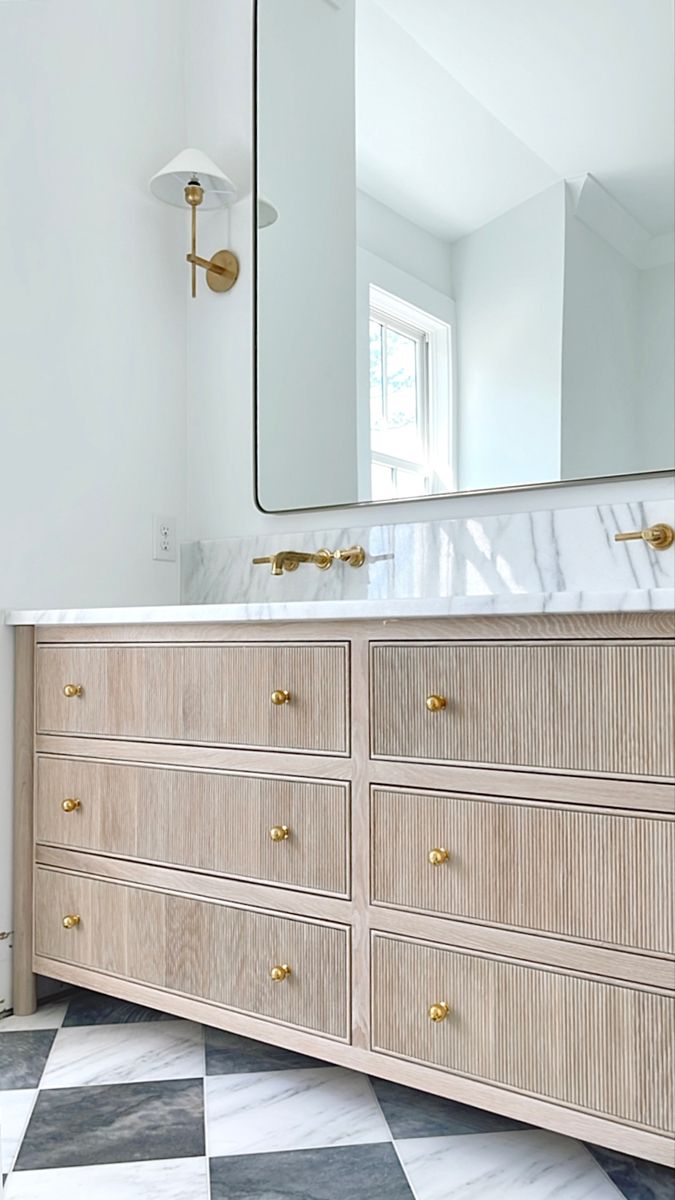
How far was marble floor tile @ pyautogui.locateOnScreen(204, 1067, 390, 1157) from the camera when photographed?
4.83ft

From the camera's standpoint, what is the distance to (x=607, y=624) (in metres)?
1.29

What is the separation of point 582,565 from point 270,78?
1353 mm

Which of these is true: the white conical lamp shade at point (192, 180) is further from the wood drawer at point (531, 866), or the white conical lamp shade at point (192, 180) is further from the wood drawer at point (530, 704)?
the wood drawer at point (531, 866)

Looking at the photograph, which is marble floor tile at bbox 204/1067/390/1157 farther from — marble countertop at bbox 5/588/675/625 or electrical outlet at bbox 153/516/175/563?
electrical outlet at bbox 153/516/175/563

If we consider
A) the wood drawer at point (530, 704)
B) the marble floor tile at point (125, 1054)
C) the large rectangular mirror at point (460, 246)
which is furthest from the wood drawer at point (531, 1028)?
the large rectangular mirror at point (460, 246)

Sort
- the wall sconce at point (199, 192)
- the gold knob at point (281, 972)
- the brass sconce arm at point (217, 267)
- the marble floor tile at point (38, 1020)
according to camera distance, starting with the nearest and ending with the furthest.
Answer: the gold knob at point (281, 972), the marble floor tile at point (38, 1020), the wall sconce at point (199, 192), the brass sconce arm at point (217, 267)

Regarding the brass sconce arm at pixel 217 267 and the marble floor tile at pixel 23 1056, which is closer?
the marble floor tile at pixel 23 1056

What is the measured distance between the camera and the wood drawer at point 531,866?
1249 mm

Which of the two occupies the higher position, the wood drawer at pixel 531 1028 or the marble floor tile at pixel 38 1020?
the wood drawer at pixel 531 1028

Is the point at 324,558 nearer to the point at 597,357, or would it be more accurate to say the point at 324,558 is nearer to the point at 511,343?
the point at 511,343

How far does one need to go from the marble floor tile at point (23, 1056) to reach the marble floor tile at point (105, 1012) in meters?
0.07

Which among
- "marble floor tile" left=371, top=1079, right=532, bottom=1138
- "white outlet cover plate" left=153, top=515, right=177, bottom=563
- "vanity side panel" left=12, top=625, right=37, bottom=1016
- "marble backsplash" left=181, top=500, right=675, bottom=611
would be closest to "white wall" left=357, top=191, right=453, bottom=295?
"marble backsplash" left=181, top=500, right=675, bottom=611

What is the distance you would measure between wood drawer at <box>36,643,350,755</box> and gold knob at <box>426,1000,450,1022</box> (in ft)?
1.25

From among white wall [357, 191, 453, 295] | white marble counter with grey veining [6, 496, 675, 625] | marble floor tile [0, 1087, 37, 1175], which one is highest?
white wall [357, 191, 453, 295]
